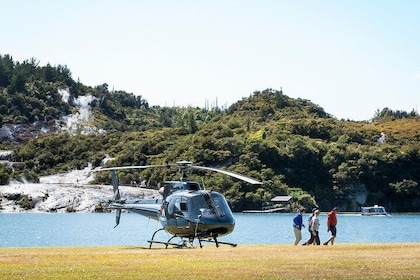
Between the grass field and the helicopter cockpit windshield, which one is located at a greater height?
the helicopter cockpit windshield

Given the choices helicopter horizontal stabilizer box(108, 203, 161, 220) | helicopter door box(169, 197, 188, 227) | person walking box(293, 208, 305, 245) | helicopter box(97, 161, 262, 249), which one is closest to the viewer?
helicopter box(97, 161, 262, 249)

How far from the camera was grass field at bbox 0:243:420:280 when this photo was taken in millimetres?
23266

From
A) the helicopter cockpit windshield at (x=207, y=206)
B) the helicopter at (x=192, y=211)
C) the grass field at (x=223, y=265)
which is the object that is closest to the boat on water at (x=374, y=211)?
the helicopter at (x=192, y=211)

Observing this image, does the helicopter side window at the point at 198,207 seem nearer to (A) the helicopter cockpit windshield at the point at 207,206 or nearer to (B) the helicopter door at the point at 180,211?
(A) the helicopter cockpit windshield at the point at 207,206

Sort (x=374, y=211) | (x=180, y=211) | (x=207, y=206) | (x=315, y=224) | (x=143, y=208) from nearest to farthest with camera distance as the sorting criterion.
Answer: (x=207, y=206) → (x=180, y=211) → (x=315, y=224) → (x=143, y=208) → (x=374, y=211)

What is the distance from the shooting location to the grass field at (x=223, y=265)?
23266 millimetres

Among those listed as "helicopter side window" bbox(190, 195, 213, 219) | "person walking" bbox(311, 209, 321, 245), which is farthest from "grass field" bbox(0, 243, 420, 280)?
"person walking" bbox(311, 209, 321, 245)

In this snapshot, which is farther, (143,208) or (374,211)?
(374,211)

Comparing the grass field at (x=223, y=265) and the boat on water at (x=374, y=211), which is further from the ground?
the boat on water at (x=374, y=211)

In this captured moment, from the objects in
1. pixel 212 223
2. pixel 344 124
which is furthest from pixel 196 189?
pixel 344 124

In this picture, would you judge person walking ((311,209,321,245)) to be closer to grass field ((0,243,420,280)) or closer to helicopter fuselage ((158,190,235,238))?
helicopter fuselage ((158,190,235,238))

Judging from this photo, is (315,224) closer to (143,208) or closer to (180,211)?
(180,211)

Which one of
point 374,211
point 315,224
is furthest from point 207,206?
point 374,211

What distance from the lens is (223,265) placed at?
25.9m
